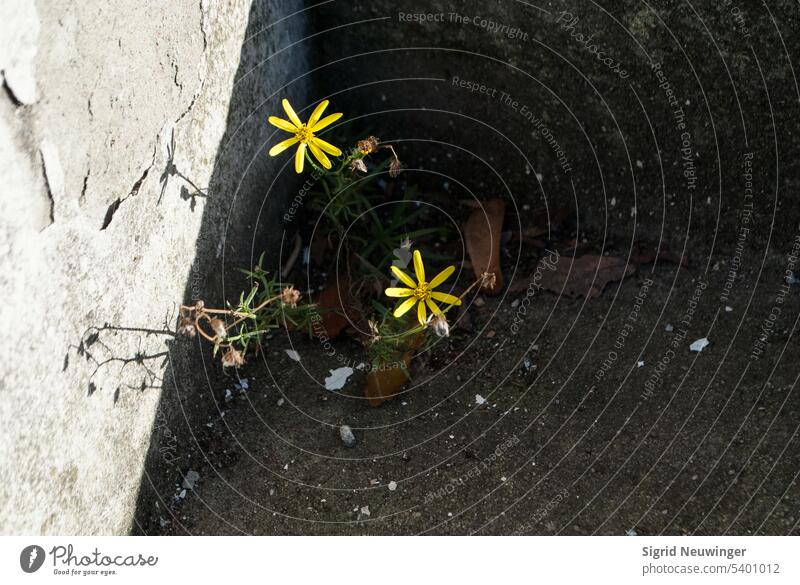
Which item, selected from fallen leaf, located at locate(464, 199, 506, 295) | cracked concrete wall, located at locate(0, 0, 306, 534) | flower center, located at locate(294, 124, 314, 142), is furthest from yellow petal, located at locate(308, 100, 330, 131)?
fallen leaf, located at locate(464, 199, 506, 295)

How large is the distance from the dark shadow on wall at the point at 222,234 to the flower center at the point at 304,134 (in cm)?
23

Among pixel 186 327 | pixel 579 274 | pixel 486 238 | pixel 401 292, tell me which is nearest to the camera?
pixel 186 327

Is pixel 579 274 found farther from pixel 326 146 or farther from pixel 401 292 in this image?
pixel 326 146

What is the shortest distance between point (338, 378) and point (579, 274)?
777 mm

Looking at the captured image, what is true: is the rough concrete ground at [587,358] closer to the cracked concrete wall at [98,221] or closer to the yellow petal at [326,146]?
the cracked concrete wall at [98,221]

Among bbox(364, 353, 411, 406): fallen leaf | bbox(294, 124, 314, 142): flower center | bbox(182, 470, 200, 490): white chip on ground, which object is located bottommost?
bbox(182, 470, 200, 490): white chip on ground

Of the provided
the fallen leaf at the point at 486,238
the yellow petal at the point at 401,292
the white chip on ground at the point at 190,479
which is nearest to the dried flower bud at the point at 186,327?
the white chip on ground at the point at 190,479

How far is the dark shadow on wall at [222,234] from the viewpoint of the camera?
1.98 metres

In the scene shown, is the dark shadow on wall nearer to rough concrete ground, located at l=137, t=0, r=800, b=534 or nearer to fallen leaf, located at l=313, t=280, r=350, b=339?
rough concrete ground, located at l=137, t=0, r=800, b=534

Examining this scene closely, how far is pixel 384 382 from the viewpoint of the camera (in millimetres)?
2195

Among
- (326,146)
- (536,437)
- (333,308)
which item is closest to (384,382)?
(333,308)

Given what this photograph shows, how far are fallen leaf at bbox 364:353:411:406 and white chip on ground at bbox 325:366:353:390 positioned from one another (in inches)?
3.1

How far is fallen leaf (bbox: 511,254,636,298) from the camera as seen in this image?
2.30m

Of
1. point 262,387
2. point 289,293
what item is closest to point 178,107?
point 289,293
